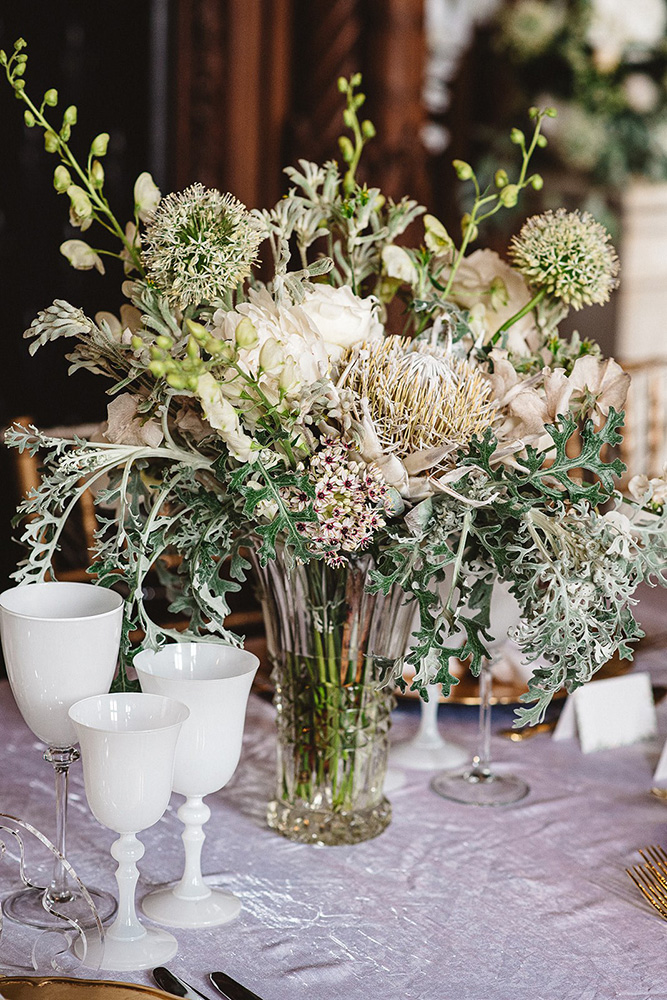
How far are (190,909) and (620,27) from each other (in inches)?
→ 144

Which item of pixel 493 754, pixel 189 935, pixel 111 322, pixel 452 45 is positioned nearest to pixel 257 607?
pixel 493 754

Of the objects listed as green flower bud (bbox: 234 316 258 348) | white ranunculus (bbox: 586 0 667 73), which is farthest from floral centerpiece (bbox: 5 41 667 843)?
white ranunculus (bbox: 586 0 667 73)

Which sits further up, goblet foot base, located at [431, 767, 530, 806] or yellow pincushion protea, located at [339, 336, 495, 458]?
yellow pincushion protea, located at [339, 336, 495, 458]

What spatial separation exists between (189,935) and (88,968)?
0.27ft

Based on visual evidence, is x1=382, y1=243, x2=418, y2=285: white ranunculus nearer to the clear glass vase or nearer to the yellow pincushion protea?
the yellow pincushion protea

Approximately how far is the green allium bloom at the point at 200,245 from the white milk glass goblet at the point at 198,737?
0.89 feet

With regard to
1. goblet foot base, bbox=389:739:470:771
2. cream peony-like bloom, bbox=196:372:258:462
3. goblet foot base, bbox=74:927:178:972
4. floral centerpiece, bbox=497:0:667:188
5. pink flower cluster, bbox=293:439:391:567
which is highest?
floral centerpiece, bbox=497:0:667:188

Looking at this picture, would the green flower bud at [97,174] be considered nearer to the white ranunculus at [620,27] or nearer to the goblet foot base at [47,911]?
the goblet foot base at [47,911]

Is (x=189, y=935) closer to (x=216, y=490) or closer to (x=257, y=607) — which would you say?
(x=216, y=490)

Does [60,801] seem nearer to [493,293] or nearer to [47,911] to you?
[47,911]

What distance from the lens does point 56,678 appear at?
2.79 ft

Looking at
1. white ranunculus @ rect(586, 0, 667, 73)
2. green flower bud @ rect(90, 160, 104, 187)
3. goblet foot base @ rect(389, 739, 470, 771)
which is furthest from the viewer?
white ranunculus @ rect(586, 0, 667, 73)

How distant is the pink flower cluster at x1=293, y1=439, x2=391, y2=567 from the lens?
2.81 ft

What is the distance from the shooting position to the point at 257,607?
178 centimetres
